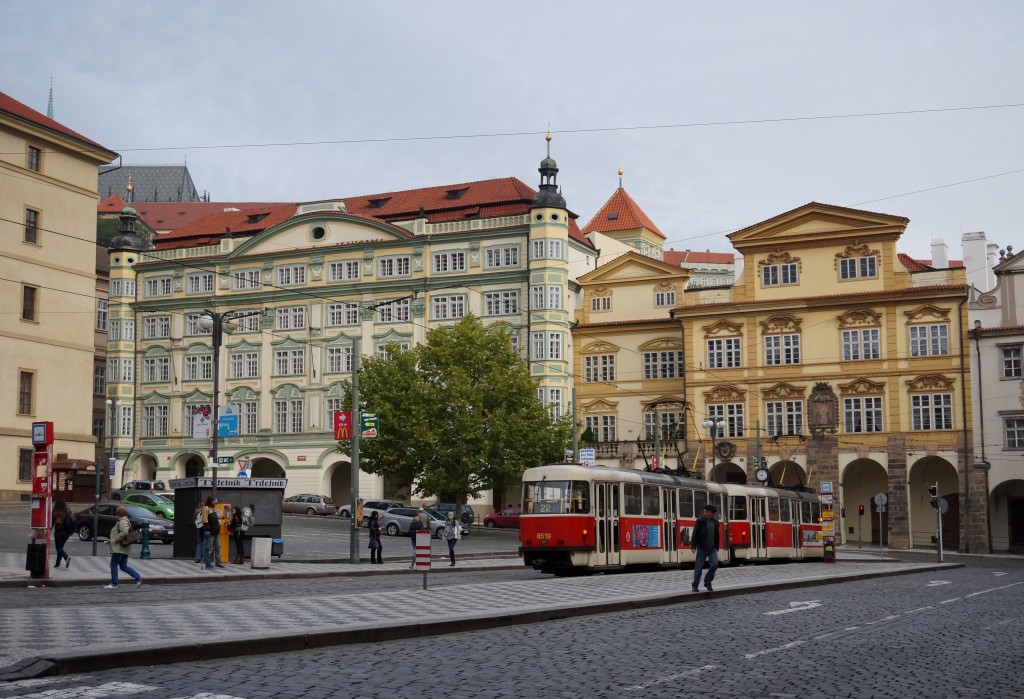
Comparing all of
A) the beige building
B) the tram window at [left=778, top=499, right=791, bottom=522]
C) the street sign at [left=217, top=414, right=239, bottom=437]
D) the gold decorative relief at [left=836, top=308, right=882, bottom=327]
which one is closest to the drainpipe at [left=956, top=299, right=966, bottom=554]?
the gold decorative relief at [left=836, top=308, right=882, bottom=327]

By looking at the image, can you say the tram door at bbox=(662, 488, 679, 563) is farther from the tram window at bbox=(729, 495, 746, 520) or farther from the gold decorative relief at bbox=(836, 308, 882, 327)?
the gold decorative relief at bbox=(836, 308, 882, 327)

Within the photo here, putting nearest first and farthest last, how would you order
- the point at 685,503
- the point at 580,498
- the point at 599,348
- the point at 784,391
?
the point at 580,498
the point at 685,503
the point at 784,391
the point at 599,348

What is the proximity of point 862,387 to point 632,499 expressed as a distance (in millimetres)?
33646

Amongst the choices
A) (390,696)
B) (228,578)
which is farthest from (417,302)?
(390,696)

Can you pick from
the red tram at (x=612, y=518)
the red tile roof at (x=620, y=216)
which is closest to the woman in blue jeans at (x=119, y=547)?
the red tram at (x=612, y=518)

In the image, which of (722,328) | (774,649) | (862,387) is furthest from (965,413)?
(774,649)

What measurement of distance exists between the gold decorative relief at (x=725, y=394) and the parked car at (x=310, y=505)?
22.6 meters

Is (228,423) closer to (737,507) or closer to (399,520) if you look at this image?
(737,507)

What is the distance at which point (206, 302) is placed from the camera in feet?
276

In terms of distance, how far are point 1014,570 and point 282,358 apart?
49.9 m

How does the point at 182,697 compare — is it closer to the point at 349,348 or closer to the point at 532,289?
the point at 532,289

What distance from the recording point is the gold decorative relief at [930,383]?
6272cm

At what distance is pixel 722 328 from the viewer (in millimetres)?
68312

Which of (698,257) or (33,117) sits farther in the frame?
(698,257)
